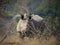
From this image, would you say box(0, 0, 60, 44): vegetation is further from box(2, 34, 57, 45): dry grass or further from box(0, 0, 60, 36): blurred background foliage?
box(2, 34, 57, 45): dry grass

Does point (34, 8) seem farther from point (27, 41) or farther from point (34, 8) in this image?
point (27, 41)

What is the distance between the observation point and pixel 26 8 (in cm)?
197

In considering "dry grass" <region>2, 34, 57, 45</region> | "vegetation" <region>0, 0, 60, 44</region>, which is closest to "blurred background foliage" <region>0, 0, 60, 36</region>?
"vegetation" <region>0, 0, 60, 44</region>

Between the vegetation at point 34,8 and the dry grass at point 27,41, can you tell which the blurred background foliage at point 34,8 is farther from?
the dry grass at point 27,41

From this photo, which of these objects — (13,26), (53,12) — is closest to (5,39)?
(13,26)

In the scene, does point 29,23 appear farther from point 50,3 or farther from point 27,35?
point 50,3

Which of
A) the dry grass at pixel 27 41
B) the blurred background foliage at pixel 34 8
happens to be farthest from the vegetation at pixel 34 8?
the dry grass at pixel 27 41

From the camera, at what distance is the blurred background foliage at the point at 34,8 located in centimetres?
196

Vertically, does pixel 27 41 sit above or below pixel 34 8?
below

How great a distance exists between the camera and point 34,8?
1.96 m

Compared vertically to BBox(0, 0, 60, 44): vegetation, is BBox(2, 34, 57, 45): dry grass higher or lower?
lower

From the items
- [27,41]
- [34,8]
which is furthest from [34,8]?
[27,41]

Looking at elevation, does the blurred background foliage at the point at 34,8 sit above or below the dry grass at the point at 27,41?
above

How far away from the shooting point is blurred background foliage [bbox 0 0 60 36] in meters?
1.96
